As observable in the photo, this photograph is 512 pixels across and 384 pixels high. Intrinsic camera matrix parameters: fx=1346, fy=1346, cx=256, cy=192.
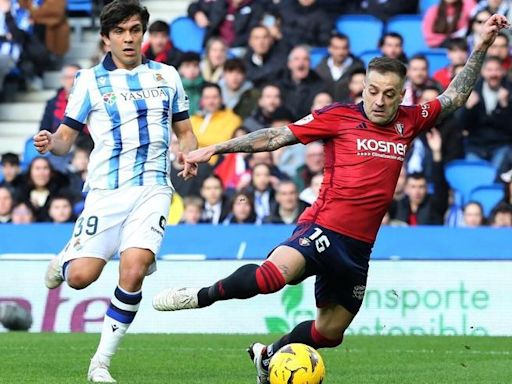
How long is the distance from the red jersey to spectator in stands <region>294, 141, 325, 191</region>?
25.3 ft

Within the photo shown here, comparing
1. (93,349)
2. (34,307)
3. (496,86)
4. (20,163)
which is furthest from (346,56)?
(93,349)

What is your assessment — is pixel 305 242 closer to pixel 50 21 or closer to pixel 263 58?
pixel 263 58

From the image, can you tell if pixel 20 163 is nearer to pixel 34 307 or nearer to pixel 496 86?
pixel 34 307

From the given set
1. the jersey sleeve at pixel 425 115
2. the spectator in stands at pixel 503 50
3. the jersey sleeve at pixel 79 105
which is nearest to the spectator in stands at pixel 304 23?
the spectator in stands at pixel 503 50

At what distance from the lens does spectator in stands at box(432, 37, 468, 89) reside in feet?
58.0

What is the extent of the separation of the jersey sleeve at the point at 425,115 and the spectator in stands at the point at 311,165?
292 inches

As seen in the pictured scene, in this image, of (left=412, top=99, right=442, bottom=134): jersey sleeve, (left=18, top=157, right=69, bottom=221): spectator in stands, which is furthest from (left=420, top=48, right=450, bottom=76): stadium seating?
(left=412, top=99, right=442, bottom=134): jersey sleeve

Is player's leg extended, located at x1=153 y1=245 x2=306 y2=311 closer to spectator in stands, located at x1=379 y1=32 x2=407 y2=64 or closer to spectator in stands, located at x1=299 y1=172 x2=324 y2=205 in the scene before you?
spectator in stands, located at x1=299 y1=172 x2=324 y2=205

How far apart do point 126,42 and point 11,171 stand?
8511 mm

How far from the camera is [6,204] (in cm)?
1706

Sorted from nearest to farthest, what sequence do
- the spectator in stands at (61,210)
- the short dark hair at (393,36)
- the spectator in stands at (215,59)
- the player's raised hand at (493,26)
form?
the player's raised hand at (493,26), the spectator in stands at (61,210), the short dark hair at (393,36), the spectator in stands at (215,59)

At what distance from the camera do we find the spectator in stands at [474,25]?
703 inches

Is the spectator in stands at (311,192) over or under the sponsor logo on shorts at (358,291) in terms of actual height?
under

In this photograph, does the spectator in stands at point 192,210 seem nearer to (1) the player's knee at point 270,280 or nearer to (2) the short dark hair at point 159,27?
(2) the short dark hair at point 159,27
